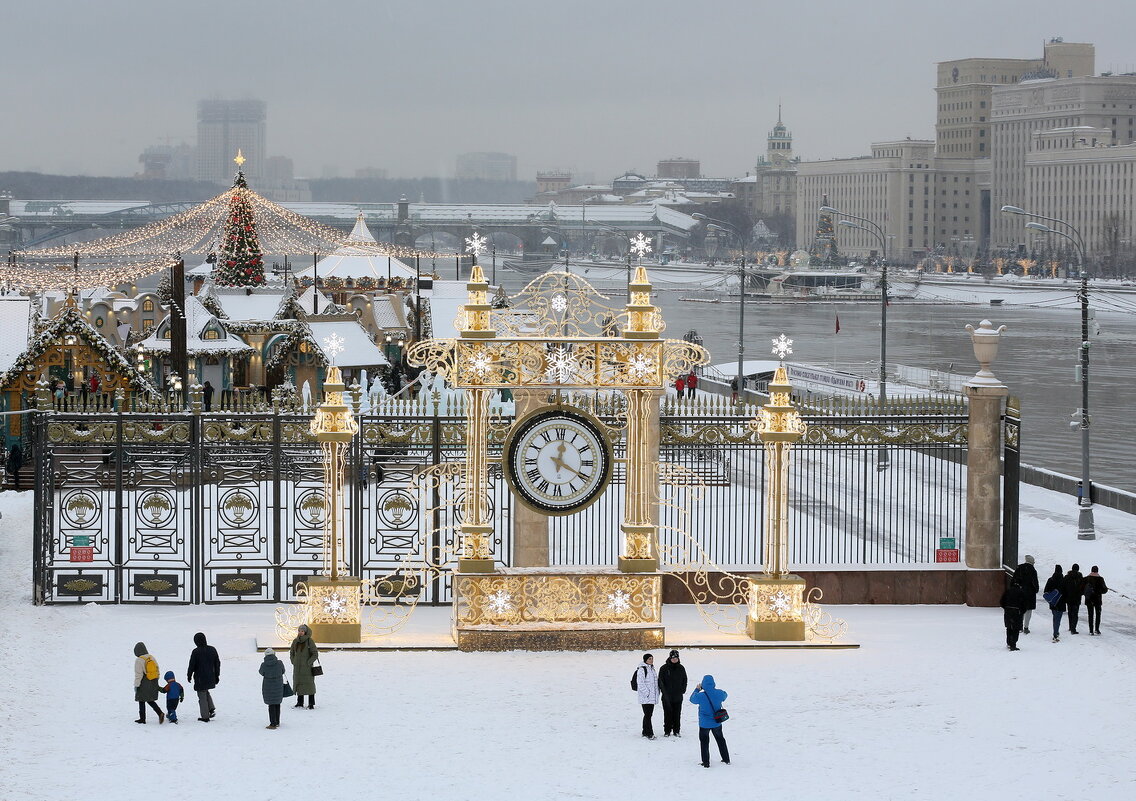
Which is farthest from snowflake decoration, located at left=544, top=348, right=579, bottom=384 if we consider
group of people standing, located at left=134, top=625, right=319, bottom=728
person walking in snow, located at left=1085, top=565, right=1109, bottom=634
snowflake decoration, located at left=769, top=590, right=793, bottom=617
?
person walking in snow, located at left=1085, top=565, right=1109, bottom=634

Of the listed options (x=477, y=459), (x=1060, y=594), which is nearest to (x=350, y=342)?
(x=477, y=459)

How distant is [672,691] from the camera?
15.0 meters

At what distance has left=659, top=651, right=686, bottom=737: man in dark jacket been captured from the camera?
14953 millimetres

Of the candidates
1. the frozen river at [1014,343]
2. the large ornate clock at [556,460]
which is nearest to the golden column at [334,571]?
the large ornate clock at [556,460]

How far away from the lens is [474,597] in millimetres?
17891

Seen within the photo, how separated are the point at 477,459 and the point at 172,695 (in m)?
4.23

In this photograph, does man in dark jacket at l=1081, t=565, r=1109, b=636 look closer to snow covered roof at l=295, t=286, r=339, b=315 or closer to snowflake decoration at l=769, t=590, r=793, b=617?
snowflake decoration at l=769, t=590, r=793, b=617

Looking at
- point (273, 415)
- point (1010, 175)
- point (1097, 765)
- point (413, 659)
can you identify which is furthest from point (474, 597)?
point (1010, 175)

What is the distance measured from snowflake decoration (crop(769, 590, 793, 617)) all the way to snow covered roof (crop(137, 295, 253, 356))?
25062 millimetres

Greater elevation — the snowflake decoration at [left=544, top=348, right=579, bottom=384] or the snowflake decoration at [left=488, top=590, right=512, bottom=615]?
the snowflake decoration at [left=544, top=348, right=579, bottom=384]

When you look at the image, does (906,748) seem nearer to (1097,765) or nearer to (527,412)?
→ (1097,765)

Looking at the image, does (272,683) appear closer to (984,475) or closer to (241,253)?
(984,475)

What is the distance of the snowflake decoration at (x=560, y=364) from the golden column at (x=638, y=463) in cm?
61

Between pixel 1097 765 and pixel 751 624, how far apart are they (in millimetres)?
4868
